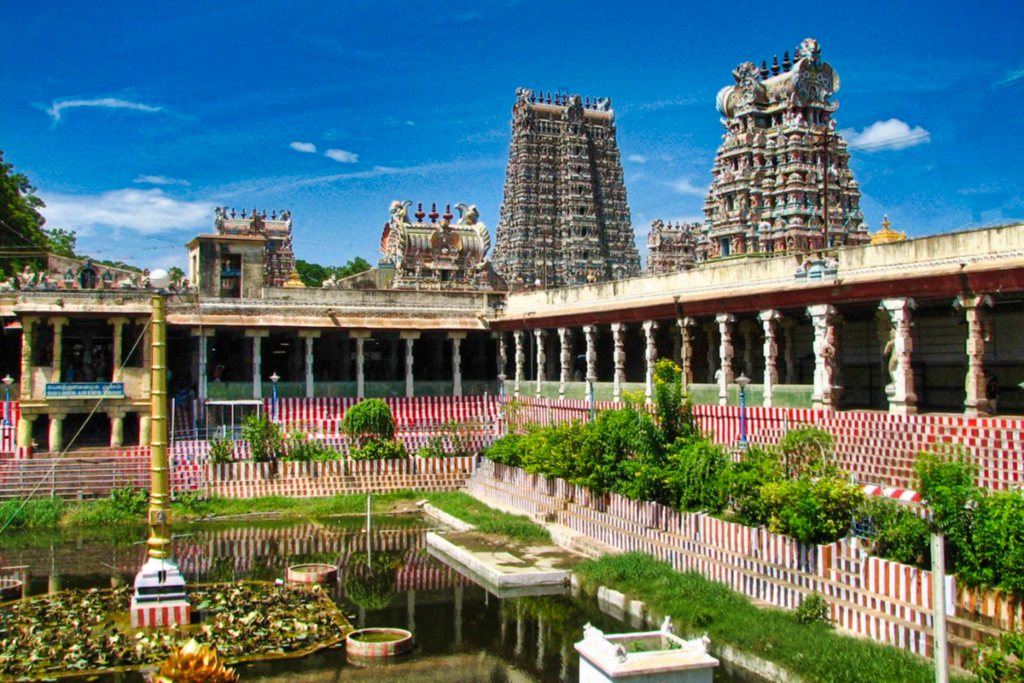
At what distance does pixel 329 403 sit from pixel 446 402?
432cm

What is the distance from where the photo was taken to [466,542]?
23422 mm

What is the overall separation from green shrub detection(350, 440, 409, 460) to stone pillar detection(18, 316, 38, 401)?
33.6 feet

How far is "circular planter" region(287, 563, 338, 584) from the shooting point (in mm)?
20688

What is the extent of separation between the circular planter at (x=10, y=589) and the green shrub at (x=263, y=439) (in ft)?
32.1

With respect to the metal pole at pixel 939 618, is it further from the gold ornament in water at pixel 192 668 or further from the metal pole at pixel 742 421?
the metal pole at pixel 742 421

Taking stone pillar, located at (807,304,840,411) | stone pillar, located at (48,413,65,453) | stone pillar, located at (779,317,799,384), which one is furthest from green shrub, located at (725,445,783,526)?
stone pillar, located at (48,413,65,453)

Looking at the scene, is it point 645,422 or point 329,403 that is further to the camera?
point 329,403

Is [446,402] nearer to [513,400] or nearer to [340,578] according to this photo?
[513,400]

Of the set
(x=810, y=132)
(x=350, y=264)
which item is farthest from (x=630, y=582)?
(x=350, y=264)

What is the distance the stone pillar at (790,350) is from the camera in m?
28.6

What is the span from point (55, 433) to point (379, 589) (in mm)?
14891

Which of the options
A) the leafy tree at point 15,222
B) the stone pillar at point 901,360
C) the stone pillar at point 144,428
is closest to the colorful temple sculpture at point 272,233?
the leafy tree at point 15,222

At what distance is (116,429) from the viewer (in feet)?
101

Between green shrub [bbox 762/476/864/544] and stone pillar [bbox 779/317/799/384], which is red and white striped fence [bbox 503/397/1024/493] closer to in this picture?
green shrub [bbox 762/476/864/544]
